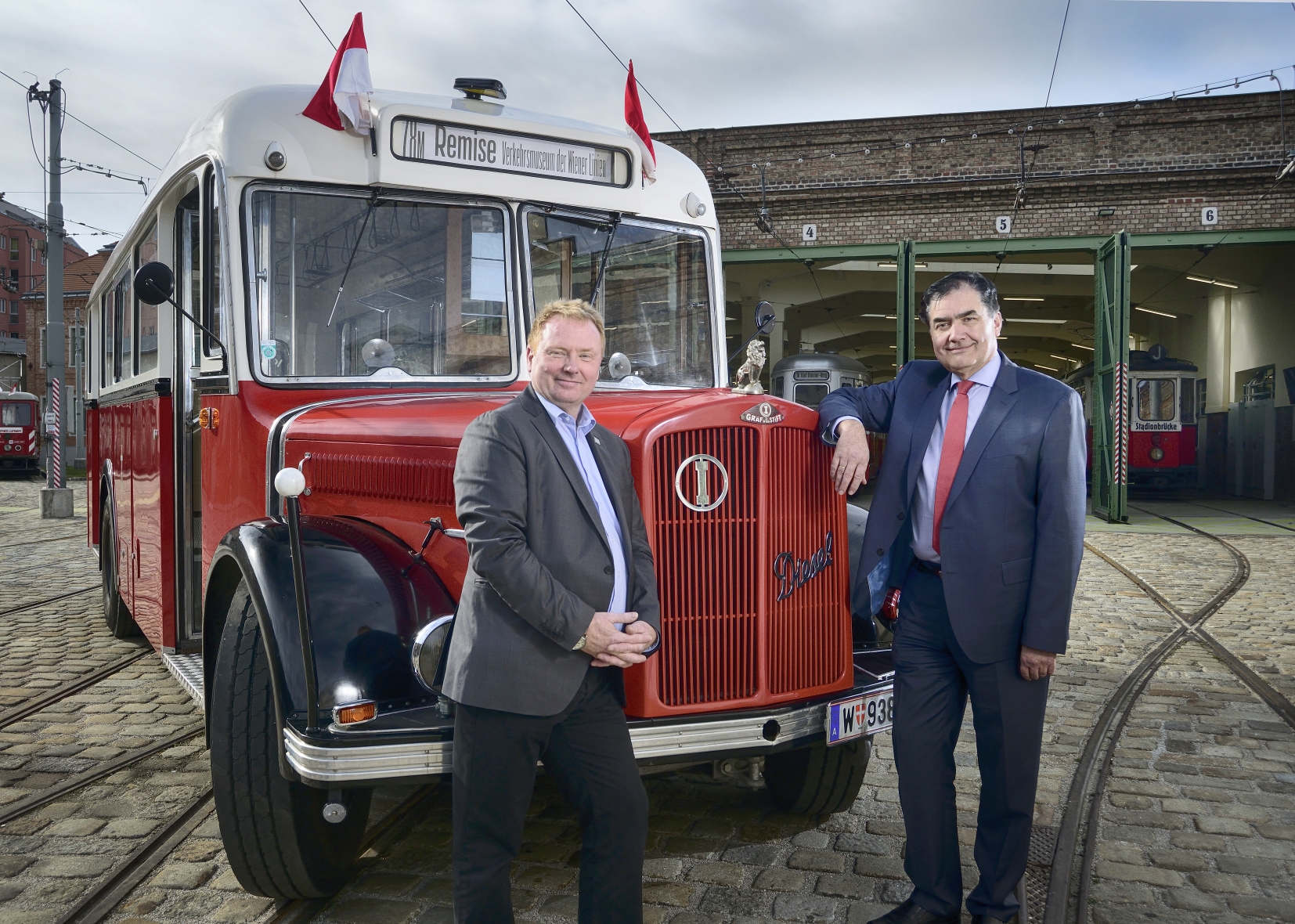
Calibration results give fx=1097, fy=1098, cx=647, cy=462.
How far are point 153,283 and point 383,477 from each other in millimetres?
996

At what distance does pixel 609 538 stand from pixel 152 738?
10.6 feet

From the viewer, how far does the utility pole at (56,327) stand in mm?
16922

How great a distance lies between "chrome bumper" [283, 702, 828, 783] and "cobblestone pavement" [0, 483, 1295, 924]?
0.55 m

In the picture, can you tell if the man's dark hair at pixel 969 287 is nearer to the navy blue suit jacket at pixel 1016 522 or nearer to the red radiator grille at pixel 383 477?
the navy blue suit jacket at pixel 1016 522

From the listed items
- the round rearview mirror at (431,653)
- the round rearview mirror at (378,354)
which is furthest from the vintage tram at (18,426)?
the round rearview mirror at (431,653)

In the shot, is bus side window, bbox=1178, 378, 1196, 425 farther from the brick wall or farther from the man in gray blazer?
the man in gray blazer

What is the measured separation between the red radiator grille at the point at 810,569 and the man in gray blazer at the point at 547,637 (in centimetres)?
56

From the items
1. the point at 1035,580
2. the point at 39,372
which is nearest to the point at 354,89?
the point at 1035,580

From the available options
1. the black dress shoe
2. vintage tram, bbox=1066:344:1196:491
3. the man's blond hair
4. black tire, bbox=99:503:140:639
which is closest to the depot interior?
vintage tram, bbox=1066:344:1196:491

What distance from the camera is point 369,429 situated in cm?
347

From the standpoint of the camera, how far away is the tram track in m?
3.27

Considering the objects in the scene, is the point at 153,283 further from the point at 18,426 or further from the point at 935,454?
the point at 18,426

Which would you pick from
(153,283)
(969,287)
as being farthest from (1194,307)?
(153,283)

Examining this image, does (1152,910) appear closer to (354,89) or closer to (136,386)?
(354,89)
